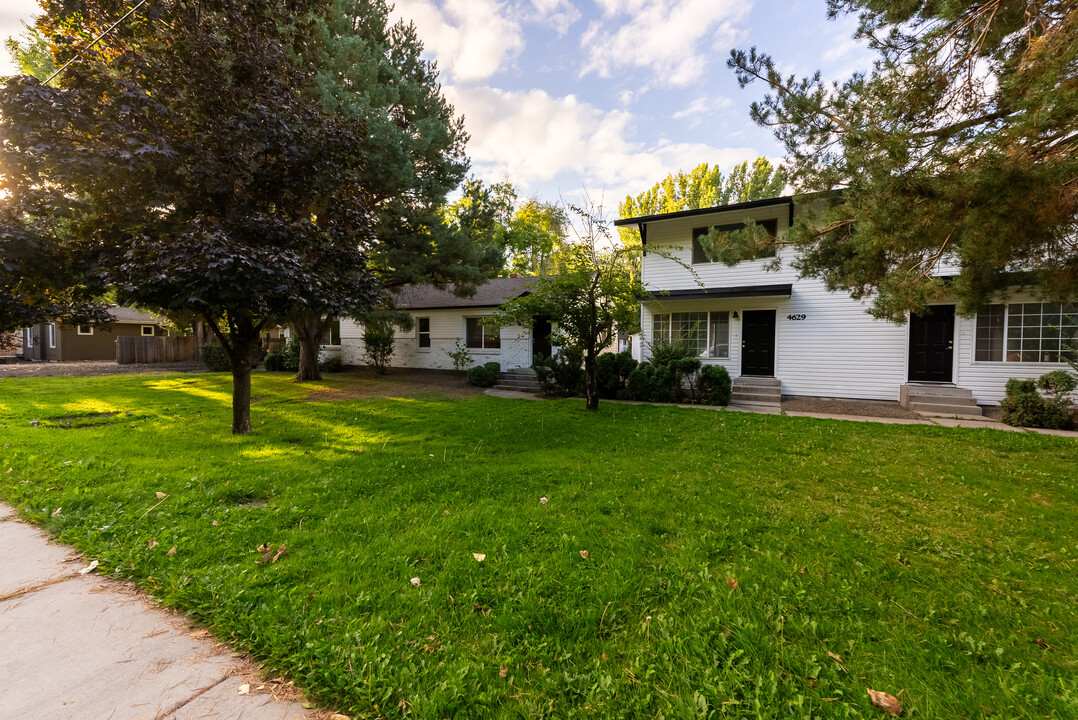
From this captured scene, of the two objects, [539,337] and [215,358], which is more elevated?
[539,337]

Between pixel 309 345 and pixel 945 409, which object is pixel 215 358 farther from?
pixel 945 409

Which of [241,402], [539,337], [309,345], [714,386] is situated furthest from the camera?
[539,337]

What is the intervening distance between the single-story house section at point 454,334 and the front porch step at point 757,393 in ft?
21.1

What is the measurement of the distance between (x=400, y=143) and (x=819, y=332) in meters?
11.3

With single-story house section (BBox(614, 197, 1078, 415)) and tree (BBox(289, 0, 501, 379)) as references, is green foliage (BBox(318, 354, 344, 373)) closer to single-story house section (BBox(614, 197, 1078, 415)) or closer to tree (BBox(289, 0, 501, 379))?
tree (BBox(289, 0, 501, 379))

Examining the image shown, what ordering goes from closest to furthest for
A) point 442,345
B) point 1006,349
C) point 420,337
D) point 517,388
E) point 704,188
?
1. point 1006,349
2. point 517,388
3. point 442,345
4. point 420,337
5. point 704,188

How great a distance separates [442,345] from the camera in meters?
16.9

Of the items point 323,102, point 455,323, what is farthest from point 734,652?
point 455,323

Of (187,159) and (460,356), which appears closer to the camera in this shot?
(187,159)

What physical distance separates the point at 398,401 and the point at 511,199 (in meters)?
22.9

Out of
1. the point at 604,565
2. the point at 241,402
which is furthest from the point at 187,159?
the point at 604,565

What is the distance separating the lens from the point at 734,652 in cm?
194

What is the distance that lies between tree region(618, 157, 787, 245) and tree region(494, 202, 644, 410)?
19.1m

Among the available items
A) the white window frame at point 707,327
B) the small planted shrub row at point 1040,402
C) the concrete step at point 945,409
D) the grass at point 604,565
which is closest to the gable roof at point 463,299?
the white window frame at point 707,327
